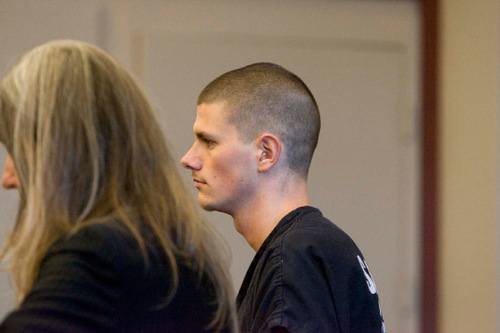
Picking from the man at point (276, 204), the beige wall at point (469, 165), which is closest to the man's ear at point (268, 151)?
the man at point (276, 204)

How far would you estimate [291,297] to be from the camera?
1.24 meters

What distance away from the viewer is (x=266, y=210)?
1.50 meters

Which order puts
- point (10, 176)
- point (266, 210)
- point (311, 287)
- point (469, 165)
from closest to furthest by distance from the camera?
1. point (10, 176)
2. point (311, 287)
3. point (266, 210)
4. point (469, 165)

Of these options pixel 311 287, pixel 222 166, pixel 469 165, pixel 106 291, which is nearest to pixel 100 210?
pixel 106 291

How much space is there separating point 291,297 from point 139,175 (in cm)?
42

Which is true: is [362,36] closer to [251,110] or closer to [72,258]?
[251,110]

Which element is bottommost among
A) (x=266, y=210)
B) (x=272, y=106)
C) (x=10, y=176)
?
(x=266, y=210)

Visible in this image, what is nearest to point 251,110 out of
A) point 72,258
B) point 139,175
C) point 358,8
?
point 139,175

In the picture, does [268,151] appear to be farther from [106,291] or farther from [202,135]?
[106,291]

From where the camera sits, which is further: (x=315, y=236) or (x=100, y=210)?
(x=315, y=236)

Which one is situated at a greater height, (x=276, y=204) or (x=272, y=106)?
(x=272, y=106)

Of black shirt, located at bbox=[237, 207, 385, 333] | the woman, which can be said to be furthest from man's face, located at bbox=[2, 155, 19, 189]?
black shirt, located at bbox=[237, 207, 385, 333]

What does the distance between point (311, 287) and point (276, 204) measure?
293mm

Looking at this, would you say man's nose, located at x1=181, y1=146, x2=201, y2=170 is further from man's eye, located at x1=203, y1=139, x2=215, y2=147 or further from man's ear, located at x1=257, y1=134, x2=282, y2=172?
man's ear, located at x1=257, y1=134, x2=282, y2=172
